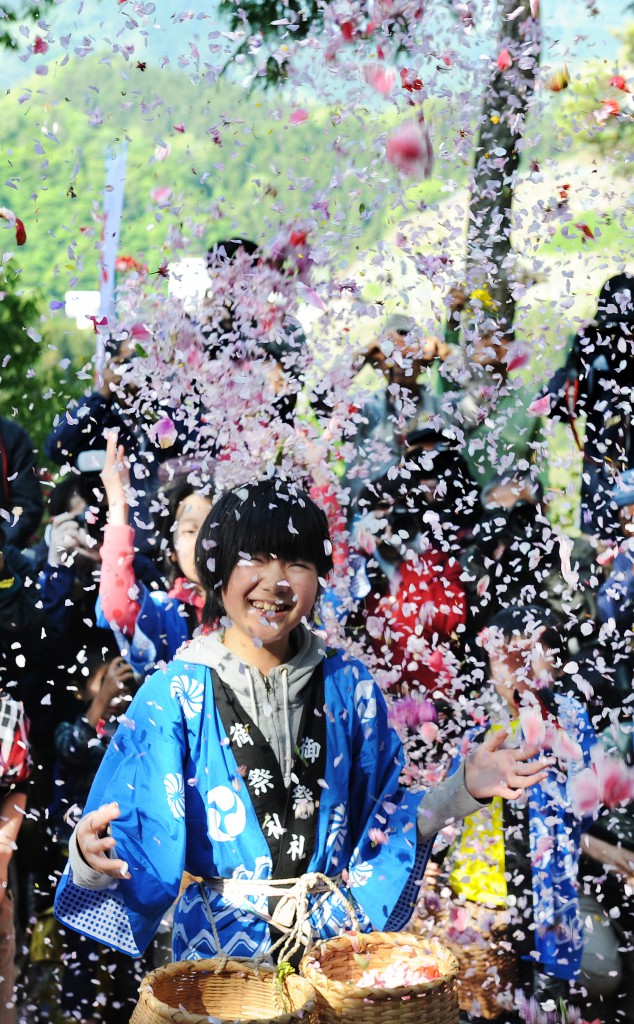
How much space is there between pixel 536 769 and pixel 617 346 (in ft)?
6.34

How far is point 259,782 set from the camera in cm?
242

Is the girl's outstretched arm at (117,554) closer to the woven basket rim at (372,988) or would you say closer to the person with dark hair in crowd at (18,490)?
the person with dark hair in crowd at (18,490)

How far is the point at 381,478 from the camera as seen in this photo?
380cm

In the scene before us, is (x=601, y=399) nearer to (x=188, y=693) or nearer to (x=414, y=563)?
(x=414, y=563)

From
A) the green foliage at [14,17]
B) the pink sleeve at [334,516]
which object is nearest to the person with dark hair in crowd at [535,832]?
the pink sleeve at [334,516]

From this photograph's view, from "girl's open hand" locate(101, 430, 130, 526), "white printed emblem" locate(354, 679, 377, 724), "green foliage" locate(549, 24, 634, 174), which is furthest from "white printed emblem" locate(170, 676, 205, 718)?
"green foliage" locate(549, 24, 634, 174)

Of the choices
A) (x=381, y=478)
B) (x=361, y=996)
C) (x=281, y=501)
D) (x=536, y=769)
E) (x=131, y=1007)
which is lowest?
(x=131, y=1007)

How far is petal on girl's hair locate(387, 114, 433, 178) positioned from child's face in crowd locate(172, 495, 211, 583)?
46.0 inches

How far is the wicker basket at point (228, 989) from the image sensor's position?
82.0 inches

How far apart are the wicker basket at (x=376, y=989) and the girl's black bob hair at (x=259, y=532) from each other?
80cm

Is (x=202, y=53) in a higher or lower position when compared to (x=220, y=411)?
higher

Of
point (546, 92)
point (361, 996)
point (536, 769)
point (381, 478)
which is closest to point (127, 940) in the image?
point (361, 996)

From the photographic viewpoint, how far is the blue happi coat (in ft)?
7.64

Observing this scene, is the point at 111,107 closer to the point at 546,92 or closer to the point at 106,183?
the point at 106,183
